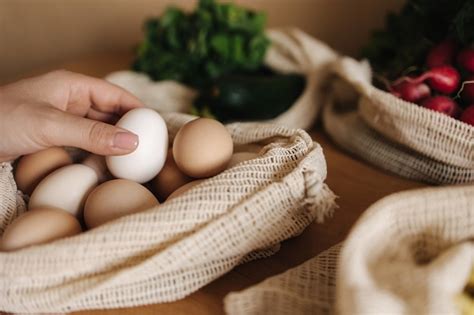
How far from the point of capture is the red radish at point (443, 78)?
778mm

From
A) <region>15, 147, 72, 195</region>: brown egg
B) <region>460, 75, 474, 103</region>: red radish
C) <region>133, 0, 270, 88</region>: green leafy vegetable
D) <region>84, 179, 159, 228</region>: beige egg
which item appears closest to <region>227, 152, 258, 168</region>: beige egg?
<region>84, 179, 159, 228</region>: beige egg

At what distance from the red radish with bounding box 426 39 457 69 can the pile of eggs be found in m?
0.34

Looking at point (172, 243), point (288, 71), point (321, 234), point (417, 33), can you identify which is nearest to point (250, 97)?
point (288, 71)

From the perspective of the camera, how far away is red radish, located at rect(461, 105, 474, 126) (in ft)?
2.32

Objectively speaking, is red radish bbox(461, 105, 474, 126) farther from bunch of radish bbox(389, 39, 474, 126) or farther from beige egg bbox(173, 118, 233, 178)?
beige egg bbox(173, 118, 233, 178)

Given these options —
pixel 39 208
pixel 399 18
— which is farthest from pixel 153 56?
pixel 39 208

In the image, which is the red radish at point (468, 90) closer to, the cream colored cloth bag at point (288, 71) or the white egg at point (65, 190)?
the cream colored cloth bag at point (288, 71)

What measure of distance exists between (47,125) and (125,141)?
97 mm

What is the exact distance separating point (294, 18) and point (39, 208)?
3.09ft

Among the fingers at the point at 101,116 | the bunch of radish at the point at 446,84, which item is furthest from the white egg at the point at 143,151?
the bunch of radish at the point at 446,84

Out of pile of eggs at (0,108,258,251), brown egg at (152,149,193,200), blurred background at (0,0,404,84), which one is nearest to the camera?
pile of eggs at (0,108,258,251)

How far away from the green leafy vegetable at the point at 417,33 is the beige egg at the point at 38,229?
0.59 metres

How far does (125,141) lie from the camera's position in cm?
61

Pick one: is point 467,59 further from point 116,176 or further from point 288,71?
point 116,176
